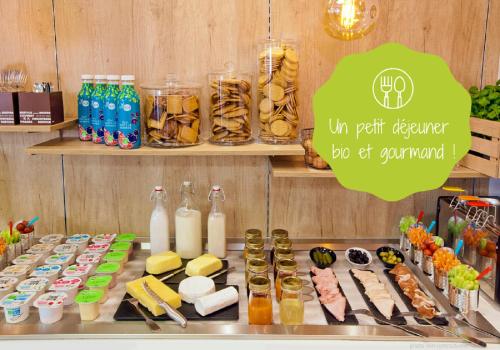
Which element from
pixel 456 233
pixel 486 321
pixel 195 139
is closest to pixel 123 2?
pixel 195 139

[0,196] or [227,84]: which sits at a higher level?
[227,84]

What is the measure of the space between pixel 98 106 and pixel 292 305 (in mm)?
971

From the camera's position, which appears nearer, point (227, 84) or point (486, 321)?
point (486, 321)

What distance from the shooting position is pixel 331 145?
1400mm

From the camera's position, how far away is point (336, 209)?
2.00 meters

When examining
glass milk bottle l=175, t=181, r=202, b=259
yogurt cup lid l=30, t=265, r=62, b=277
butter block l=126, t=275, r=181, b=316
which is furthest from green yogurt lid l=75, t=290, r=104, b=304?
glass milk bottle l=175, t=181, r=202, b=259

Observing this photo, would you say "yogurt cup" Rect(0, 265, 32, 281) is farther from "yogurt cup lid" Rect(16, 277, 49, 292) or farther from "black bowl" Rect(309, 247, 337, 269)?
"black bowl" Rect(309, 247, 337, 269)

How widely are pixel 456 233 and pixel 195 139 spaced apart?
100cm

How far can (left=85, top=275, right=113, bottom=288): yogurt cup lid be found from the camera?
1548 mm

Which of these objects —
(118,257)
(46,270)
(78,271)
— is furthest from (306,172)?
(46,270)

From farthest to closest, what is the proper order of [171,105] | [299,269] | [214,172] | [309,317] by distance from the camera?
[214,172] → [299,269] → [171,105] → [309,317]

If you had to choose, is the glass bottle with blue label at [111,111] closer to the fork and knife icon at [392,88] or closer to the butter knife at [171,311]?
the butter knife at [171,311]

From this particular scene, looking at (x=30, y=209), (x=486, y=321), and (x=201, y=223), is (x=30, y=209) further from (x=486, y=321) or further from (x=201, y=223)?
(x=486, y=321)

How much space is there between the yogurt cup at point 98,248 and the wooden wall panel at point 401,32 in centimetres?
96
